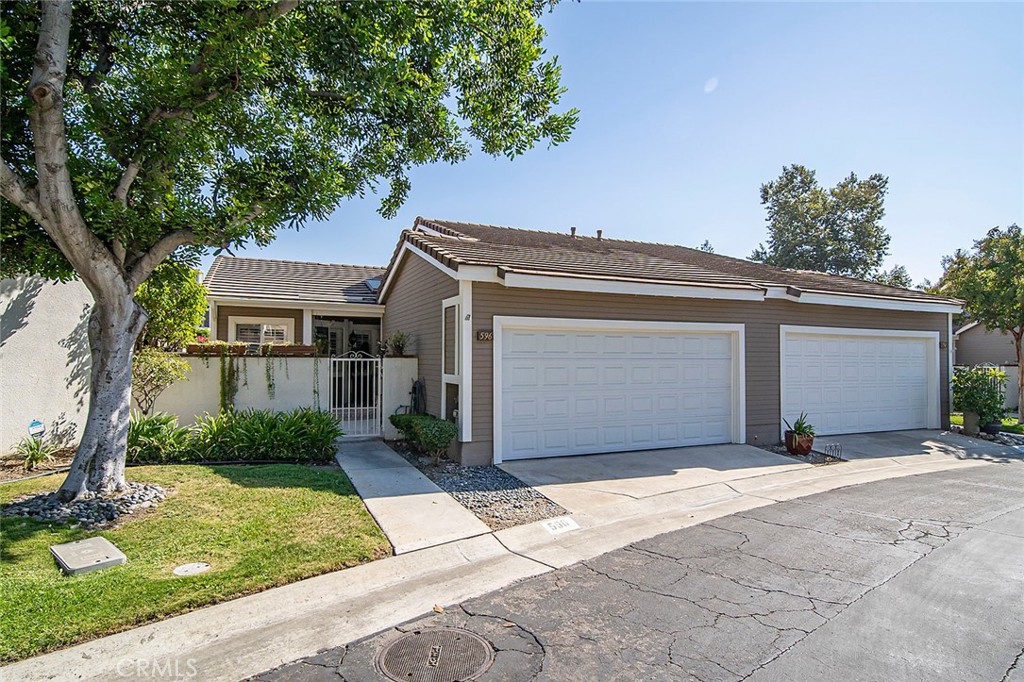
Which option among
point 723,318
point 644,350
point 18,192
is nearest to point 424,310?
point 644,350

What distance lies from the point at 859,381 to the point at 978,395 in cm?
305

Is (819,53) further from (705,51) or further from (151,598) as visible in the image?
(151,598)

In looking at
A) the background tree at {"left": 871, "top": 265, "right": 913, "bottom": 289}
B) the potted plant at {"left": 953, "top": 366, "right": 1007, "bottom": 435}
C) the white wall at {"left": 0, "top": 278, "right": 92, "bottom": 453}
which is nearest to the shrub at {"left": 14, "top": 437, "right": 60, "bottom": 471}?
the white wall at {"left": 0, "top": 278, "right": 92, "bottom": 453}

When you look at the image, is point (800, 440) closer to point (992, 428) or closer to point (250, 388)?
point (992, 428)

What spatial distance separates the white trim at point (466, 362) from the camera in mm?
8219

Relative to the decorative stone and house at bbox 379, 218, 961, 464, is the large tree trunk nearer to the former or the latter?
the decorative stone

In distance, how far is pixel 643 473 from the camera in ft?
26.2

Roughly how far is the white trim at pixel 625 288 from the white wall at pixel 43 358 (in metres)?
7.23

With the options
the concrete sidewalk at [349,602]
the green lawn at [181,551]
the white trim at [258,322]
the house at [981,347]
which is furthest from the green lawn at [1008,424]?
the white trim at [258,322]

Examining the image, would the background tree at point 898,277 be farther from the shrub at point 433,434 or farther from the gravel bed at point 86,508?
the gravel bed at point 86,508

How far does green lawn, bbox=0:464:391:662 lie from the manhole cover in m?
1.48

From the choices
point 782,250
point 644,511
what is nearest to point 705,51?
point 644,511

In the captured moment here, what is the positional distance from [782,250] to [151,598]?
129ft

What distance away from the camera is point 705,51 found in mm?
8906
